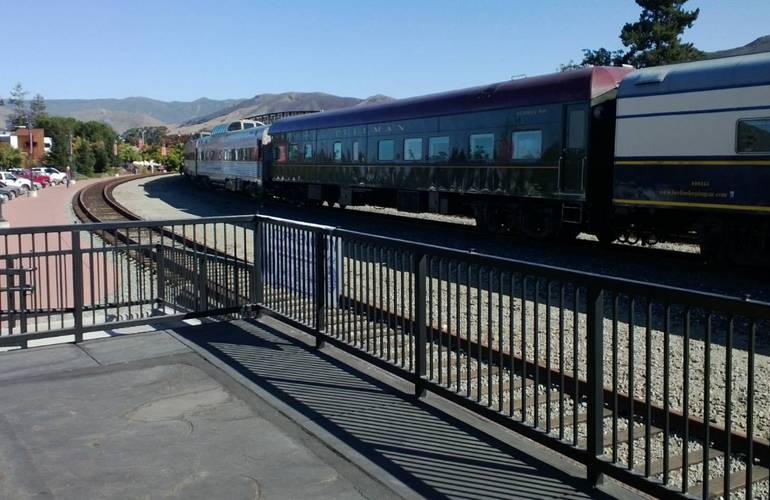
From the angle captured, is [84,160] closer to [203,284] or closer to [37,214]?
[37,214]

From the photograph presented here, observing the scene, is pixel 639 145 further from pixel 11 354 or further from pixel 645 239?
pixel 11 354

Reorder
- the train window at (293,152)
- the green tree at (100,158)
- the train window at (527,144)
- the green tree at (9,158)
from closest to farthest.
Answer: the train window at (527,144)
the train window at (293,152)
the green tree at (9,158)
the green tree at (100,158)

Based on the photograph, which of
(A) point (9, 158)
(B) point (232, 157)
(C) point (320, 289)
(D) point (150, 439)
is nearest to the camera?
(D) point (150, 439)

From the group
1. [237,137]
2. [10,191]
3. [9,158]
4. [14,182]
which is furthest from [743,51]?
[9,158]

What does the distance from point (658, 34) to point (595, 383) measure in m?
49.2

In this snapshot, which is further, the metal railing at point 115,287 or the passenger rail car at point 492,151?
the passenger rail car at point 492,151

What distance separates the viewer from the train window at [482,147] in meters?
16.5

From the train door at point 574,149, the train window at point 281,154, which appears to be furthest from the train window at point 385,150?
the train window at point 281,154

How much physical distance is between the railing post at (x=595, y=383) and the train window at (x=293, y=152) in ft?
77.5

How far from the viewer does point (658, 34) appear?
48188 millimetres

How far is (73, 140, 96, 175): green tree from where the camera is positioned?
113 m

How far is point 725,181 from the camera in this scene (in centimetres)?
1192

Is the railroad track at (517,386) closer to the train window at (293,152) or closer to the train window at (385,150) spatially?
the train window at (385,150)

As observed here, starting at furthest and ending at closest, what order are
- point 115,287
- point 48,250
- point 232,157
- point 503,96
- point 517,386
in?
1. point 232,157
2. point 503,96
3. point 48,250
4. point 115,287
5. point 517,386
